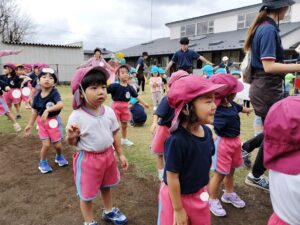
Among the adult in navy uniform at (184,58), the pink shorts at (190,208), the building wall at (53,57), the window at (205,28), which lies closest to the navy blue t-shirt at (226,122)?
the pink shorts at (190,208)

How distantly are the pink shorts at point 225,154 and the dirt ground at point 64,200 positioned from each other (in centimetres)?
55

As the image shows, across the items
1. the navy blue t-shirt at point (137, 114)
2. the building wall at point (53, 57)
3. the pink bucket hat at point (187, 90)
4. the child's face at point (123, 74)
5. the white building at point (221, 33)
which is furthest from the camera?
the white building at point (221, 33)

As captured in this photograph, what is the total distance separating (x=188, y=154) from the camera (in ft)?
6.18

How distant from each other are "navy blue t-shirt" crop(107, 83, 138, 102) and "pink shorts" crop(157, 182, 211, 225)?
3532mm

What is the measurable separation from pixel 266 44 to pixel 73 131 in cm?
208

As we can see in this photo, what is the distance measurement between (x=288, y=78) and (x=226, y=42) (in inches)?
666

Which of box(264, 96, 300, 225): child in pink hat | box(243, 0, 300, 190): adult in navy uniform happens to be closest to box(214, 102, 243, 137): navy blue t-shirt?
box(243, 0, 300, 190): adult in navy uniform

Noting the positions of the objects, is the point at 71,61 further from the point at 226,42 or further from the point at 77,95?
the point at 77,95

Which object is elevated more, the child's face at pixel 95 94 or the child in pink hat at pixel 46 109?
the child's face at pixel 95 94

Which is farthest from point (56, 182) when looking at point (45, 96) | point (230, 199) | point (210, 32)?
point (210, 32)

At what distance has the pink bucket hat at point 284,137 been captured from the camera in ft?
4.37

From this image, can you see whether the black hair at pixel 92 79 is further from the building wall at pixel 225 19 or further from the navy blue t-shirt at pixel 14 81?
the building wall at pixel 225 19

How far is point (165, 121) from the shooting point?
3.51 m

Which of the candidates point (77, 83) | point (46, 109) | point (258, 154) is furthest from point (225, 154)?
point (46, 109)
